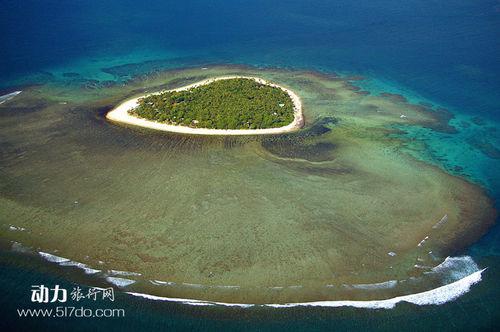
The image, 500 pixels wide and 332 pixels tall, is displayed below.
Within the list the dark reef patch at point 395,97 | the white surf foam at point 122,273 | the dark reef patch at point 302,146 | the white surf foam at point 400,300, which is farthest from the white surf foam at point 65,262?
the dark reef patch at point 395,97

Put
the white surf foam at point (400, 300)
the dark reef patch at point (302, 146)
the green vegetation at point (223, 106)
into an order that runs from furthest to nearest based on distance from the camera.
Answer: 1. the green vegetation at point (223, 106)
2. the dark reef patch at point (302, 146)
3. the white surf foam at point (400, 300)

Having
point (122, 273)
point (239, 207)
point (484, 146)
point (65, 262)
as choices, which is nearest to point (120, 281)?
point (122, 273)

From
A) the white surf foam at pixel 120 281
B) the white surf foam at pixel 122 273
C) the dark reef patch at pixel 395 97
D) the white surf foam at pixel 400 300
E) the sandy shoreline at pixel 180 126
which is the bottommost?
the white surf foam at pixel 400 300

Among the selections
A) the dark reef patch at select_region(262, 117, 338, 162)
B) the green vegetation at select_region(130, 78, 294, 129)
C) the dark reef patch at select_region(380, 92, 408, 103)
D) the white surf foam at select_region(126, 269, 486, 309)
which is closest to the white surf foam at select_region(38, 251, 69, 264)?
the white surf foam at select_region(126, 269, 486, 309)

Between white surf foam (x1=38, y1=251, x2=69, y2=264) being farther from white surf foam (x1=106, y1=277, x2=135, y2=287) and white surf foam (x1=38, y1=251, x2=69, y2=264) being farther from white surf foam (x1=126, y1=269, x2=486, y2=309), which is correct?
white surf foam (x1=126, y1=269, x2=486, y2=309)

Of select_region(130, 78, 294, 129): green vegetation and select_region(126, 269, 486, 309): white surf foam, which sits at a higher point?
select_region(130, 78, 294, 129): green vegetation

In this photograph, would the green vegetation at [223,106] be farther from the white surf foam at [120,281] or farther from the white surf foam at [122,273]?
the white surf foam at [120,281]

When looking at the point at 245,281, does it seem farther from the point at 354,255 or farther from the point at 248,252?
the point at 354,255

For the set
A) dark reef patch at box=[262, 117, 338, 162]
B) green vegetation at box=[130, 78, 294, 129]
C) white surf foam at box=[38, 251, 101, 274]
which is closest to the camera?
white surf foam at box=[38, 251, 101, 274]
